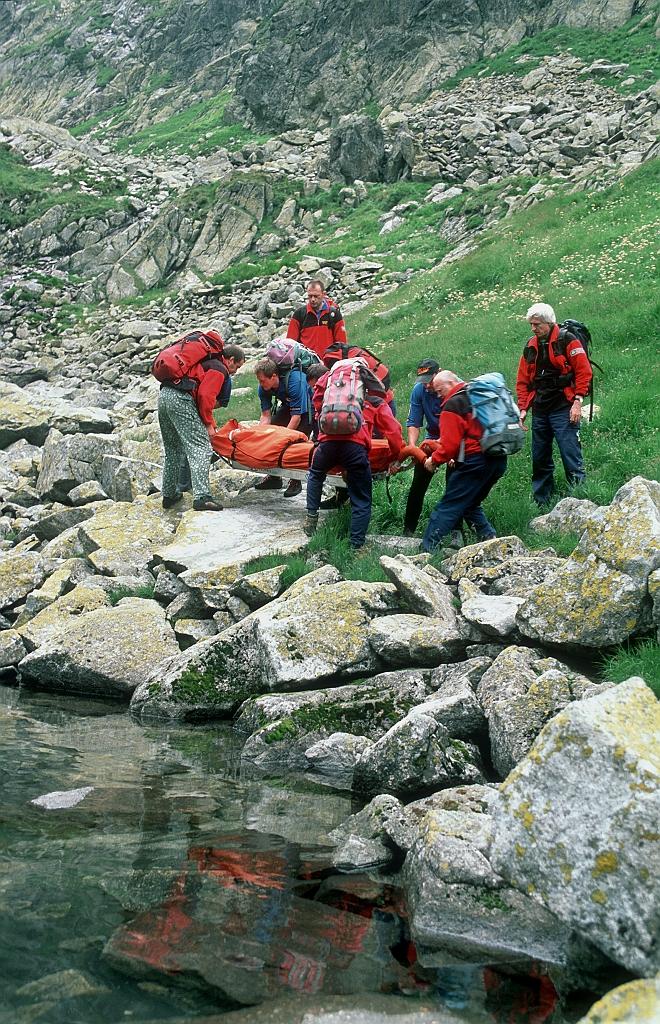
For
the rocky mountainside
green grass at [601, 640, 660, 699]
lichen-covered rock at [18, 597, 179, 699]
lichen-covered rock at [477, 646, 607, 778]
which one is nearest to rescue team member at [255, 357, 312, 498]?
lichen-covered rock at [18, 597, 179, 699]

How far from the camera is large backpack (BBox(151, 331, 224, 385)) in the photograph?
40.4 ft

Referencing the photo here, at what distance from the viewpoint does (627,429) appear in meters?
12.5

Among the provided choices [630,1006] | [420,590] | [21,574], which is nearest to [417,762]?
[420,590]

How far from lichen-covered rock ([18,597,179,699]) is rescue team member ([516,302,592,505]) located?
16.4ft

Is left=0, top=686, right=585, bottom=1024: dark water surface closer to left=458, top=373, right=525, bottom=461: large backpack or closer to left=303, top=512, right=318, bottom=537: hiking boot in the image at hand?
left=458, top=373, right=525, bottom=461: large backpack

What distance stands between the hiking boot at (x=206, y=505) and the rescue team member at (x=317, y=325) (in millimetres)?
3360

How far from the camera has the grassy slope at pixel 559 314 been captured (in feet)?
37.3

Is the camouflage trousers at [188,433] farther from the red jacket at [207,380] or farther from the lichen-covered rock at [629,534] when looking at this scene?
the lichen-covered rock at [629,534]

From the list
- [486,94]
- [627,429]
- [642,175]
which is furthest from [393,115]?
[627,429]

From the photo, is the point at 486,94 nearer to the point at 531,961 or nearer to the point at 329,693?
the point at 329,693

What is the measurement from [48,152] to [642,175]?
4833 centimetres

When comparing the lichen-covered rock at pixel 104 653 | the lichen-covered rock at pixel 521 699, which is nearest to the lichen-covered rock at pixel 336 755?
the lichen-covered rock at pixel 521 699

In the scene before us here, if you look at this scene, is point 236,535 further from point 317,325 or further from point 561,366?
point 561,366

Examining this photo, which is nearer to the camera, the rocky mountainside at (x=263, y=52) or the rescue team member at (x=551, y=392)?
the rescue team member at (x=551, y=392)
